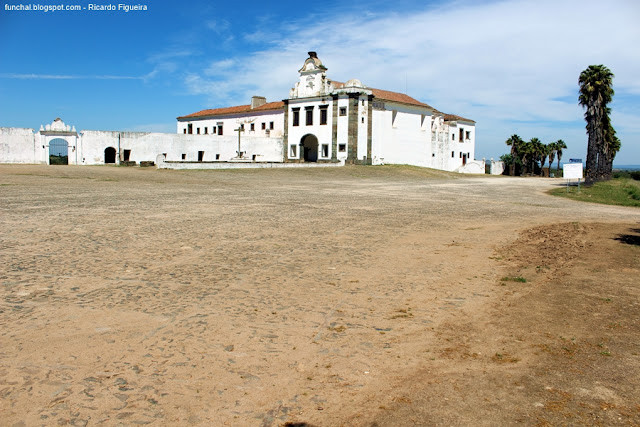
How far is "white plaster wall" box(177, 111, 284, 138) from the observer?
2365 inches

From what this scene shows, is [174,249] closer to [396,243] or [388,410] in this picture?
[396,243]

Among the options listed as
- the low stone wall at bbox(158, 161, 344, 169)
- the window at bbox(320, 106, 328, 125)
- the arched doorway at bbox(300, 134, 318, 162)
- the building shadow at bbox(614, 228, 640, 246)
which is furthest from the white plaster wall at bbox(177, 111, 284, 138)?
the building shadow at bbox(614, 228, 640, 246)

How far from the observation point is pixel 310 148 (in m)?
57.3

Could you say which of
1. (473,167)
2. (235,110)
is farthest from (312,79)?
(473,167)

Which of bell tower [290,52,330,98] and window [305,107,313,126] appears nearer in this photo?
bell tower [290,52,330,98]

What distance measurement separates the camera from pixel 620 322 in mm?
5453

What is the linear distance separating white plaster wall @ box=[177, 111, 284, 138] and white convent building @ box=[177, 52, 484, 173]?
0.12 meters

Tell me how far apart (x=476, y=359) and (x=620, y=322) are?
2057mm

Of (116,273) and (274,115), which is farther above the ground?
(274,115)

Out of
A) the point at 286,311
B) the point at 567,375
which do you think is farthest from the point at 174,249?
the point at 567,375

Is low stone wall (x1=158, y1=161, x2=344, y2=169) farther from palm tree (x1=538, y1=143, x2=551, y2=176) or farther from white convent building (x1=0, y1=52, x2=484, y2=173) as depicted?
palm tree (x1=538, y1=143, x2=551, y2=176)

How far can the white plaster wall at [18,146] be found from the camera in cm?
4631

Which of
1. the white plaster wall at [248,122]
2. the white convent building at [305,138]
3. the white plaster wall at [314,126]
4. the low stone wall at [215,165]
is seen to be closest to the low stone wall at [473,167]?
the white convent building at [305,138]

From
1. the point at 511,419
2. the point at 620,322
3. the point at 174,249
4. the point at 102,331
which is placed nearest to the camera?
the point at 511,419
